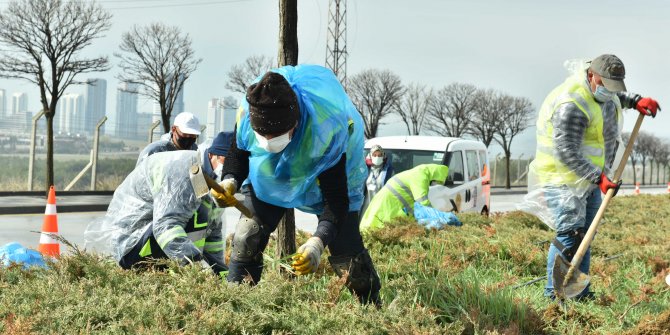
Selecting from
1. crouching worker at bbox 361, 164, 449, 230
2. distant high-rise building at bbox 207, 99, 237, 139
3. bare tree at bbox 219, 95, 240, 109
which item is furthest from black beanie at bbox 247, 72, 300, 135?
bare tree at bbox 219, 95, 240, 109

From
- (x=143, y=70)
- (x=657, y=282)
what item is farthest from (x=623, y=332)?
(x=143, y=70)

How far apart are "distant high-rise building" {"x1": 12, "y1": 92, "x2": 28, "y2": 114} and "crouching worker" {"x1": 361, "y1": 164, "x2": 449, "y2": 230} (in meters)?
23.4

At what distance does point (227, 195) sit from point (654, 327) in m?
2.45

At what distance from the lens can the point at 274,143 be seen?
328cm

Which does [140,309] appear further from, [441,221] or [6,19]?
[6,19]

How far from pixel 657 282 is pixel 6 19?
1800cm

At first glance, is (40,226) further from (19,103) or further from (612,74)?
(19,103)

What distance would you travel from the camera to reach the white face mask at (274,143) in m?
3.27

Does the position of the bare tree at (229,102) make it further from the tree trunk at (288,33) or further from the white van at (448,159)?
the tree trunk at (288,33)

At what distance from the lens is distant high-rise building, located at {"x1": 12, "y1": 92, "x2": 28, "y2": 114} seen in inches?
1136

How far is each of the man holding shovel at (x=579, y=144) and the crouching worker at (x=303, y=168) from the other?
1710 mm

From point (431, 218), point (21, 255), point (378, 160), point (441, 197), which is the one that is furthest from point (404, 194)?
point (21, 255)

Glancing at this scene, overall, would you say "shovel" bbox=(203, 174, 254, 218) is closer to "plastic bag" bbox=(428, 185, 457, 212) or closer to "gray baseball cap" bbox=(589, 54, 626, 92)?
"gray baseball cap" bbox=(589, 54, 626, 92)

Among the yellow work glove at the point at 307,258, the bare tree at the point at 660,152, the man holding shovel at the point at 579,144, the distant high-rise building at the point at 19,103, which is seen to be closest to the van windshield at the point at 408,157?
the man holding shovel at the point at 579,144
